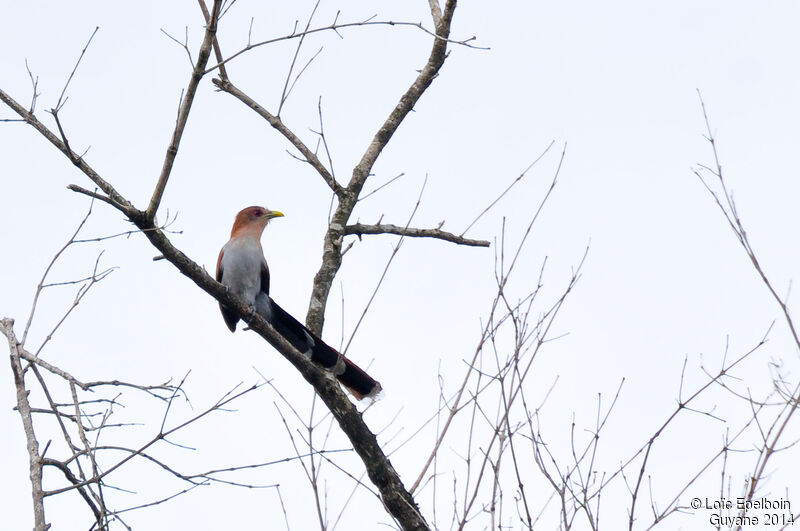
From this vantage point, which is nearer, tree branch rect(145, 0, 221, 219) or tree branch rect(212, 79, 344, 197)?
tree branch rect(145, 0, 221, 219)

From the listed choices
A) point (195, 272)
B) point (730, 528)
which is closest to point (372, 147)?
point (195, 272)

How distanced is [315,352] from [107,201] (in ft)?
6.55

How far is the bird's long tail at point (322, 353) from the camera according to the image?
5.41 metres

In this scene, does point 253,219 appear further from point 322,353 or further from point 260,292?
point 322,353

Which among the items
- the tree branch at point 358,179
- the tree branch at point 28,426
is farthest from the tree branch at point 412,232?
the tree branch at point 28,426

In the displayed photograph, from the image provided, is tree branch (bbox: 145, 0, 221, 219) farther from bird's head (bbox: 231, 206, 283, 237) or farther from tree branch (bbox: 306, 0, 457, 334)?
bird's head (bbox: 231, 206, 283, 237)

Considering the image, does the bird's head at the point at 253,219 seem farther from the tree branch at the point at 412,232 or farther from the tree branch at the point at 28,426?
the tree branch at the point at 28,426

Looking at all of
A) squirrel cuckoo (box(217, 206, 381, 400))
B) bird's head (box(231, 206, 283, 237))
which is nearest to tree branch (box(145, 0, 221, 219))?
squirrel cuckoo (box(217, 206, 381, 400))

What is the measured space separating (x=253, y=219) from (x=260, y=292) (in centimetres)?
96

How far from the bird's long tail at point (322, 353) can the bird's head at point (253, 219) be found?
133 centimetres

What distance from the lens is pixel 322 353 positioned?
5.40m

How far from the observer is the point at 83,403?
3.65 metres

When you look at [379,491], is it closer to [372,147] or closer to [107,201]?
[107,201]

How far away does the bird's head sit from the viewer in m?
7.03
